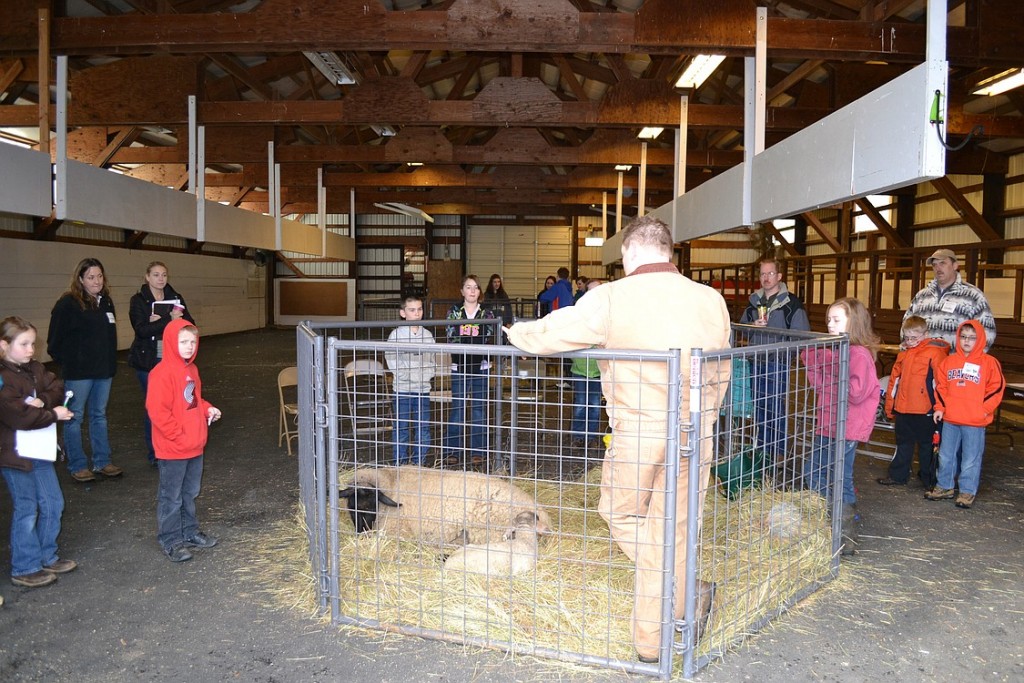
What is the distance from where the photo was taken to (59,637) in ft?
10.2

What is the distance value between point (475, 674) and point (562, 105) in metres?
6.97

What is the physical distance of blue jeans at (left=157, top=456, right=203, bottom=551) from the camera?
397 cm

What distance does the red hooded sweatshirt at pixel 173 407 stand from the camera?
388 cm

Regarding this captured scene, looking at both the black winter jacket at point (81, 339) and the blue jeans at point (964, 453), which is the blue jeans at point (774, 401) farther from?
the black winter jacket at point (81, 339)

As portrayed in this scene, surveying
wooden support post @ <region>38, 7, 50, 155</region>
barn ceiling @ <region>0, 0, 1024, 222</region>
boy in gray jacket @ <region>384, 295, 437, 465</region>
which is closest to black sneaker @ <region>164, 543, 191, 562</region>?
boy in gray jacket @ <region>384, 295, 437, 465</region>

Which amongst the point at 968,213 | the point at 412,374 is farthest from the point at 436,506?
the point at 968,213

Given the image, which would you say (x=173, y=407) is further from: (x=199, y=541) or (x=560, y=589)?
(x=560, y=589)

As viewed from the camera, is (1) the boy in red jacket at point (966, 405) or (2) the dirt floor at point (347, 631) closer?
(2) the dirt floor at point (347, 631)

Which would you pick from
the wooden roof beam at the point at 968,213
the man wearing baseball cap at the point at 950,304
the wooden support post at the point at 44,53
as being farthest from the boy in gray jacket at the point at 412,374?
the wooden roof beam at the point at 968,213

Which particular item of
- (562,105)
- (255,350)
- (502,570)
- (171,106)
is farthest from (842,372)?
(255,350)

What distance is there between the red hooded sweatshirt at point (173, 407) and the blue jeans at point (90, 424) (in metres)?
1.83

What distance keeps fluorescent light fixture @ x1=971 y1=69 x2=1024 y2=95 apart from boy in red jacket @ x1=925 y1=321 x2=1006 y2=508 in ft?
12.0

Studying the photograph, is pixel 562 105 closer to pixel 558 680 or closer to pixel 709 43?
pixel 709 43

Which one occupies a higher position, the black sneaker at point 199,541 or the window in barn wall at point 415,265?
the window in barn wall at point 415,265
